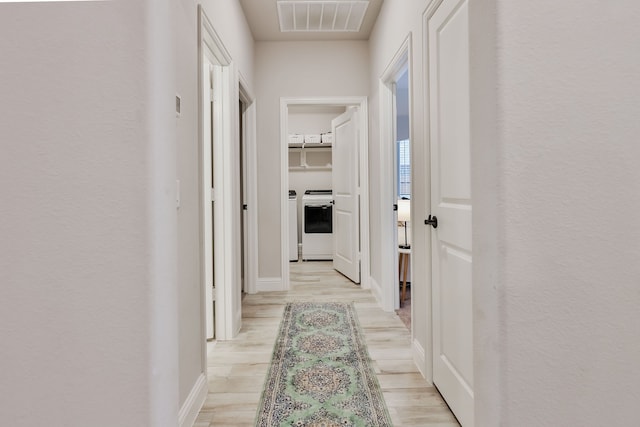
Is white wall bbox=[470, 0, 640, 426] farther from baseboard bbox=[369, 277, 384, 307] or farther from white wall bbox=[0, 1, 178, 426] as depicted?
baseboard bbox=[369, 277, 384, 307]

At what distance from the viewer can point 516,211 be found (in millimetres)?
973

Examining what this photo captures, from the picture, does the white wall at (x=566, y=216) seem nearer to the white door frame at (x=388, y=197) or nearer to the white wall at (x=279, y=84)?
the white door frame at (x=388, y=197)

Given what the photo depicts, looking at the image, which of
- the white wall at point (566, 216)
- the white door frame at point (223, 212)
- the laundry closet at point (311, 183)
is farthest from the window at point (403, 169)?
the white wall at point (566, 216)

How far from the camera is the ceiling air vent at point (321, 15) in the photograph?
11.0 ft

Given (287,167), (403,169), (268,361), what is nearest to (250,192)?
(287,167)

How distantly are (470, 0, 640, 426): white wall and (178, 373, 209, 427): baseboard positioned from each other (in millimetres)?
1293

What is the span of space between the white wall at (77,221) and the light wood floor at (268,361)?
0.89m

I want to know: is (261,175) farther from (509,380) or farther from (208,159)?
(509,380)

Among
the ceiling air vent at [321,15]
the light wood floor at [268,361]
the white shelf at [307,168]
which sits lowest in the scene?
the light wood floor at [268,361]

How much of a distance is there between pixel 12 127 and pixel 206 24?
1.47 meters

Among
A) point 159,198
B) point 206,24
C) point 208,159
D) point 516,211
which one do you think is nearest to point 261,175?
point 208,159

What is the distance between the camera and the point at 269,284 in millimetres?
4211

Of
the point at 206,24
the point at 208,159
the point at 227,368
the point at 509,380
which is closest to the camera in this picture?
the point at 509,380

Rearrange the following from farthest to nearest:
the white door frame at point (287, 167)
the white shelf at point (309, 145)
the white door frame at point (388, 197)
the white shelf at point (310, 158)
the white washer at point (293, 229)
Answer: 1. the white shelf at point (310, 158)
2. the white shelf at point (309, 145)
3. the white washer at point (293, 229)
4. the white door frame at point (287, 167)
5. the white door frame at point (388, 197)
